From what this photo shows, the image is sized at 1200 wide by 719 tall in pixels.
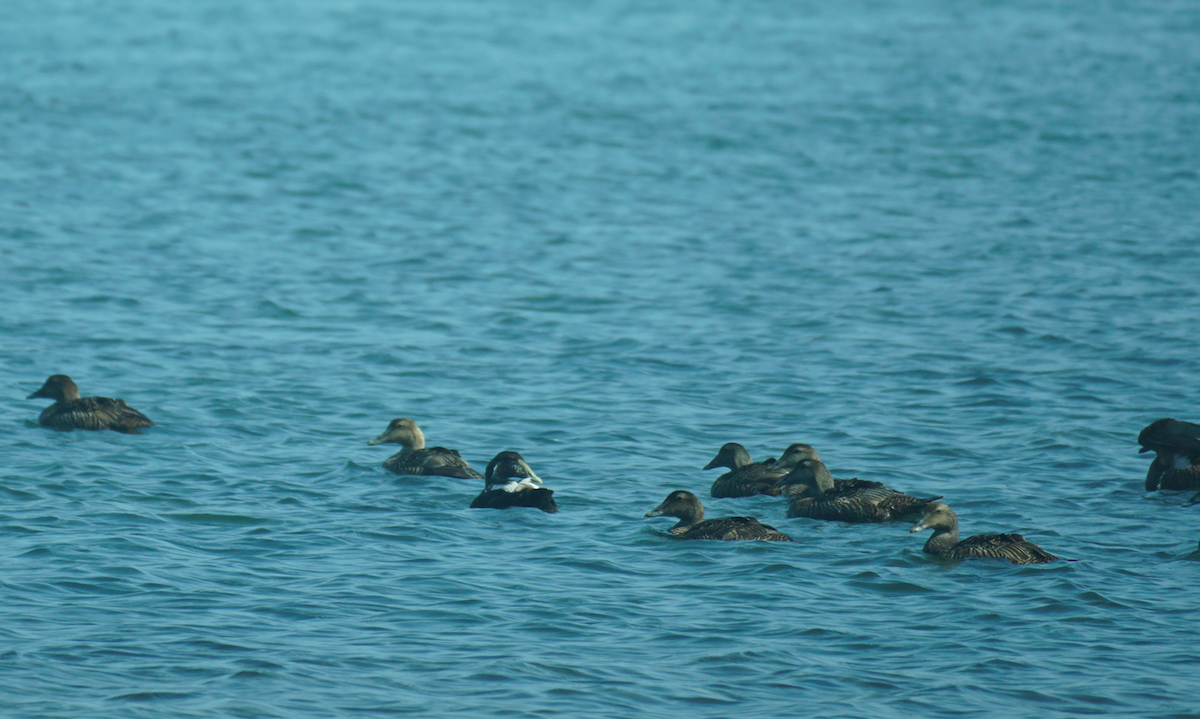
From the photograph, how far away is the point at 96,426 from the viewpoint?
15.1 meters

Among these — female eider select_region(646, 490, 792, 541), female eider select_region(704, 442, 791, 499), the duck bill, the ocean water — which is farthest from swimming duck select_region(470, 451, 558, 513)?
female eider select_region(704, 442, 791, 499)

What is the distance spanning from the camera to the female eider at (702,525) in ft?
40.1

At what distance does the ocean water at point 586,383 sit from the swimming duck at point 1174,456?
36cm

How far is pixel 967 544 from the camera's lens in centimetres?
1159

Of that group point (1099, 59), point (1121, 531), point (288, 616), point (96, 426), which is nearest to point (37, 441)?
point (96, 426)

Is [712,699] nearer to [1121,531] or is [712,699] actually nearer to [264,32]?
[1121,531]

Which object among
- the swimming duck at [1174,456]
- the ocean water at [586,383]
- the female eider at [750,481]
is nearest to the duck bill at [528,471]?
the ocean water at [586,383]

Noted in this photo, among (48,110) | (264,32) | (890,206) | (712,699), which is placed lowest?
(712,699)

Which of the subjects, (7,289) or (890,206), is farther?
(890,206)

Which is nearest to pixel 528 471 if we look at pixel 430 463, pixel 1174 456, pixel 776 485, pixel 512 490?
pixel 512 490

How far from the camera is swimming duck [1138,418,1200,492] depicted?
13508mm

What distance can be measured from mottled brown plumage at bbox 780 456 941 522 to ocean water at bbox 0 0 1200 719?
260mm

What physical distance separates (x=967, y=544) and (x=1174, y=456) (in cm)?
313

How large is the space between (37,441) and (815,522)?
7355 mm
